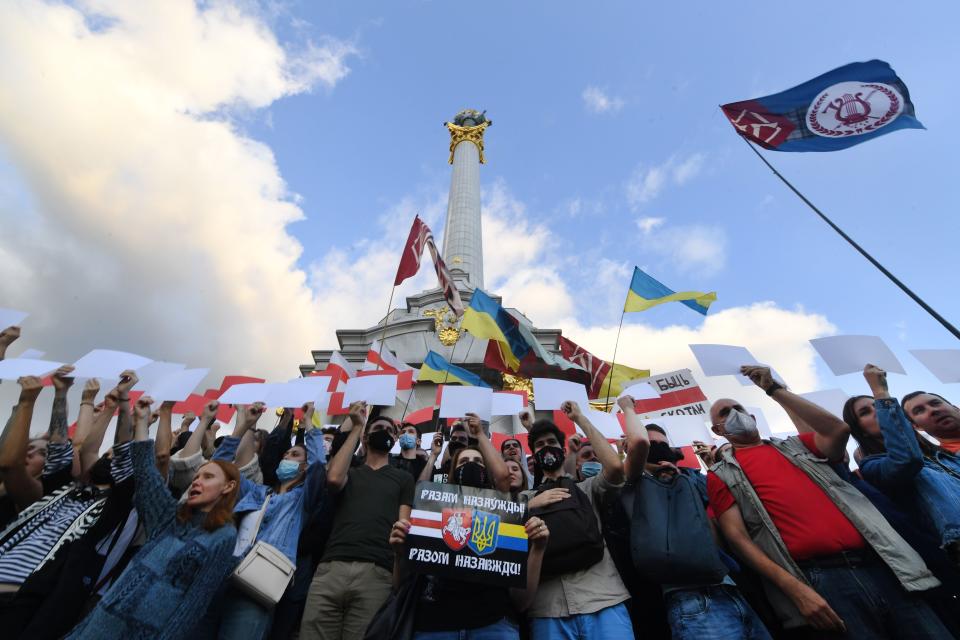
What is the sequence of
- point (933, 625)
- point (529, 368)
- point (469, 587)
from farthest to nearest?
point (529, 368) < point (469, 587) < point (933, 625)

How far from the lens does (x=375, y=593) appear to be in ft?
10.2

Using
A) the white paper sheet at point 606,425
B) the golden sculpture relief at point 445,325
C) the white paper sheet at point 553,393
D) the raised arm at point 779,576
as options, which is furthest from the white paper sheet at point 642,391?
the golden sculpture relief at point 445,325

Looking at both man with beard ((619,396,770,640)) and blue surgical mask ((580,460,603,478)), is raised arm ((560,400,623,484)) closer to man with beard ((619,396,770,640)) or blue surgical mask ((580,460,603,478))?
man with beard ((619,396,770,640))

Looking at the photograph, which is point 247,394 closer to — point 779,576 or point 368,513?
point 368,513

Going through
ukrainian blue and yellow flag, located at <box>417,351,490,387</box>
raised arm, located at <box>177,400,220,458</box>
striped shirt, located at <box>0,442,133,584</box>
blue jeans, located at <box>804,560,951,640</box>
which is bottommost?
blue jeans, located at <box>804,560,951,640</box>

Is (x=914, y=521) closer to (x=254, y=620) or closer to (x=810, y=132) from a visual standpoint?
(x=254, y=620)

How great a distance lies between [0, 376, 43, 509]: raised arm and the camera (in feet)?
10.5

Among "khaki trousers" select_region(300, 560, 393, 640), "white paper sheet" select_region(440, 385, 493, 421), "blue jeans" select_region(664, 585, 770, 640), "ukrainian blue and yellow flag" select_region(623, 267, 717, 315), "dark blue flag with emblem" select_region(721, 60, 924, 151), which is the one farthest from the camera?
"ukrainian blue and yellow flag" select_region(623, 267, 717, 315)

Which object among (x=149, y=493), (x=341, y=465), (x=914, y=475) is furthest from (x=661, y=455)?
(x=149, y=493)

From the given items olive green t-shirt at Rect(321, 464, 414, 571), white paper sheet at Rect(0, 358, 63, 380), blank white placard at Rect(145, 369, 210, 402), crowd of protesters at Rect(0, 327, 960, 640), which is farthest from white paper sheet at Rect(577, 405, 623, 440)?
white paper sheet at Rect(0, 358, 63, 380)

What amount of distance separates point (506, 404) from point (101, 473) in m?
4.07

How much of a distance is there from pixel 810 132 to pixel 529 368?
35.3ft

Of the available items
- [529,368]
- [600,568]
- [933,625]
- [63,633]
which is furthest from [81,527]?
[529,368]

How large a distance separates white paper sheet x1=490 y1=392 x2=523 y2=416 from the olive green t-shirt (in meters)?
2.38
